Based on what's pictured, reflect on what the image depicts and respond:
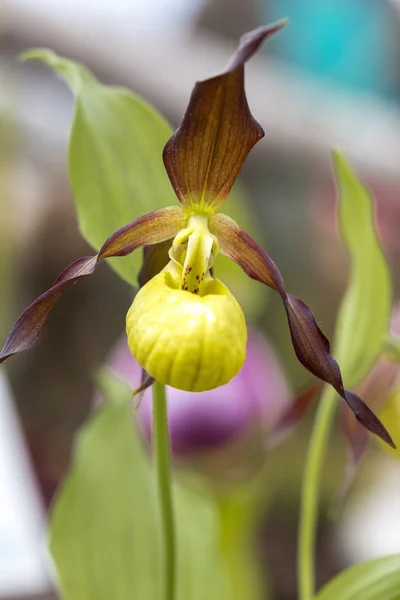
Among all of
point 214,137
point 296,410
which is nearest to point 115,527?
point 296,410

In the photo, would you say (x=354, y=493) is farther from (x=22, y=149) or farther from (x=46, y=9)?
(x=46, y=9)

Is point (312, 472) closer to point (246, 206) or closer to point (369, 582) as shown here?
point (369, 582)

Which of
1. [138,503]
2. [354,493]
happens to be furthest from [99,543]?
[354,493]

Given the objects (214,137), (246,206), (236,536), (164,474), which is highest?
(214,137)

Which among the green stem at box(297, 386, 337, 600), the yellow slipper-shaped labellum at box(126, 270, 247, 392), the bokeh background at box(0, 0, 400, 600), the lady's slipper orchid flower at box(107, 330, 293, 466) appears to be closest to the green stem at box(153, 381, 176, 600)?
the yellow slipper-shaped labellum at box(126, 270, 247, 392)

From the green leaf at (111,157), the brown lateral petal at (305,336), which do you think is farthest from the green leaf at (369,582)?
the green leaf at (111,157)
